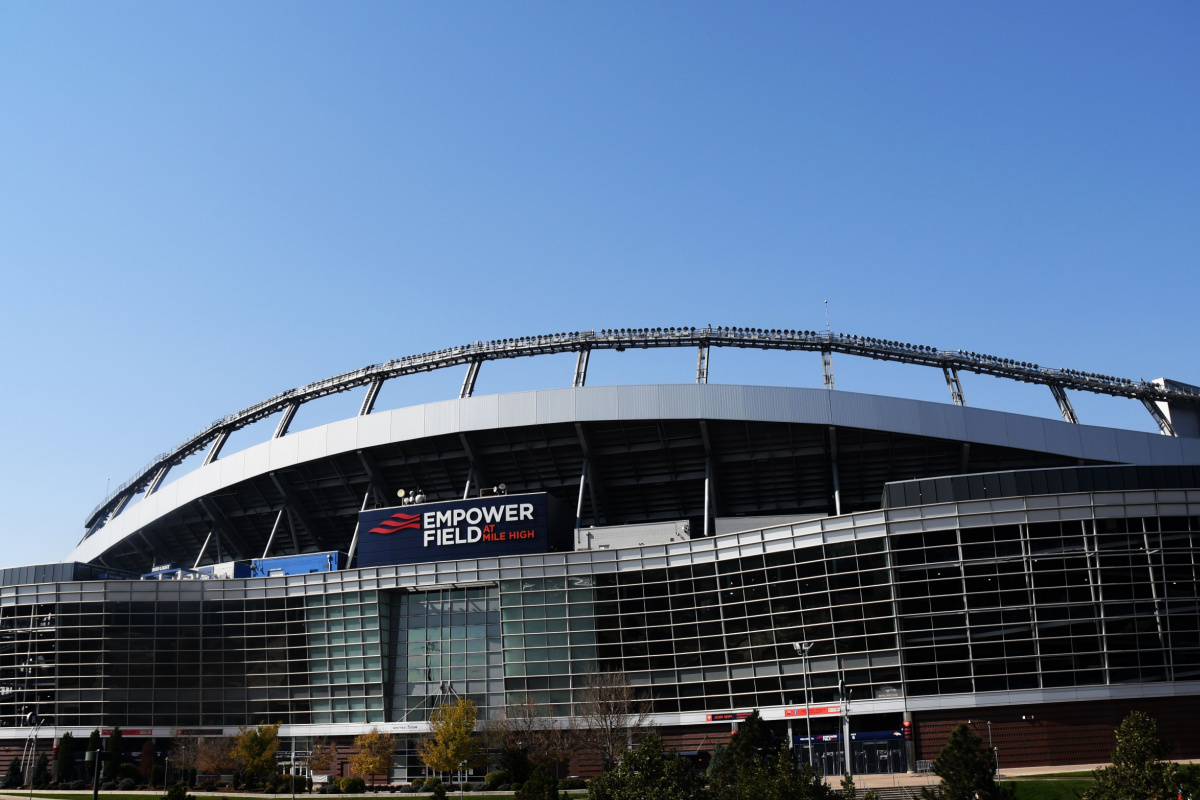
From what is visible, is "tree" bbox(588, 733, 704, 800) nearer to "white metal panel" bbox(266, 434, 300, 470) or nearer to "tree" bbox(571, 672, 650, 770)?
"tree" bbox(571, 672, 650, 770)

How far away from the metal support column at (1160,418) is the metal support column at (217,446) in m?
92.4

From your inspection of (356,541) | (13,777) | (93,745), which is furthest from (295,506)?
(13,777)

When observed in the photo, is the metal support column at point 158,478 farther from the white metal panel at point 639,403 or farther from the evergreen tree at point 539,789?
the evergreen tree at point 539,789

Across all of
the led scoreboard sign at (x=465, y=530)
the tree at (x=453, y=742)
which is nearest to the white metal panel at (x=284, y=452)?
the led scoreboard sign at (x=465, y=530)

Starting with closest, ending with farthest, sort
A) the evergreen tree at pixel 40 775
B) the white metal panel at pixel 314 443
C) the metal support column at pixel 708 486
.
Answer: the evergreen tree at pixel 40 775 → the metal support column at pixel 708 486 → the white metal panel at pixel 314 443

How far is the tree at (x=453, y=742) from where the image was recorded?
6894cm

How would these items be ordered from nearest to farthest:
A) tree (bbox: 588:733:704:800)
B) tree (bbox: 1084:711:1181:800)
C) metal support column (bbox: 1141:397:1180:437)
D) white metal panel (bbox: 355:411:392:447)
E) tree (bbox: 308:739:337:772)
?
tree (bbox: 588:733:704:800) < tree (bbox: 1084:711:1181:800) < tree (bbox: 308:739:337:772) < white metal panel (bbox: 355:411:392:447) < metal support column (bbox: 1141:397:1180:437)

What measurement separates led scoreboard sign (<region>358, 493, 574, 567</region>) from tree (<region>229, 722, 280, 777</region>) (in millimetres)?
16194

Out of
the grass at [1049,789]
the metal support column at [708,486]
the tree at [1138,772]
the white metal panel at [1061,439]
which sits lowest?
the grass at [1049,789]

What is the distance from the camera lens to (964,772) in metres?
37.2

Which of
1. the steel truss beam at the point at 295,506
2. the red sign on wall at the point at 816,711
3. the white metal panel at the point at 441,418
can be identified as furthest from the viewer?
the steel truss beam at the point at 295,506

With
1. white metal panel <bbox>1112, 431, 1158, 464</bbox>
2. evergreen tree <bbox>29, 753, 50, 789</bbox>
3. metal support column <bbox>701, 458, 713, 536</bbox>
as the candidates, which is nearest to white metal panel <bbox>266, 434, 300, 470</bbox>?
evergreen tree <bbox>29, 753, 50, 789</bbox>

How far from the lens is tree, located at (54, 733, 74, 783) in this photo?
80.1 metres

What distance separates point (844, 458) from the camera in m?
92.4
